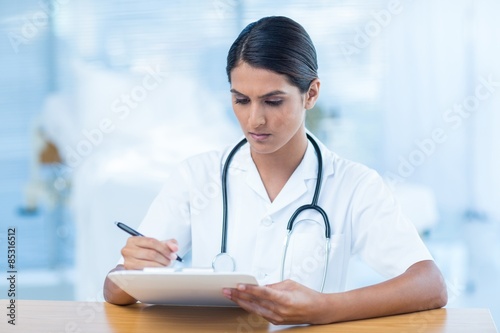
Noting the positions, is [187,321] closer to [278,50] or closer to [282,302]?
[282,302]

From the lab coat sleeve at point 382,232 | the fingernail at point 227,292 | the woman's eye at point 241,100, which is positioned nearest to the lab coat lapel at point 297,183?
the lab coat sleeve at point 382,232

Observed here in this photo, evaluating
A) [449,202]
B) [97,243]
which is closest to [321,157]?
[97,243]

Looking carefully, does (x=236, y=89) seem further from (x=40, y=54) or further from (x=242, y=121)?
(x=40, y=54)

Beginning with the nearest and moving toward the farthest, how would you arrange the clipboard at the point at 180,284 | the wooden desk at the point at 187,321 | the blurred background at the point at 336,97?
the clipboard at the point at 180,284 → the wooden desk at the point at 187,321 → the blurred background at the point at 336,97

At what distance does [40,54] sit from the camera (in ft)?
11.6

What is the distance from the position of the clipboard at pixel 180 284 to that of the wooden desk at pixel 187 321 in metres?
0.03

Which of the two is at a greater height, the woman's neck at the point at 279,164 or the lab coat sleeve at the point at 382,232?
the woman's neck at the point at 279,164

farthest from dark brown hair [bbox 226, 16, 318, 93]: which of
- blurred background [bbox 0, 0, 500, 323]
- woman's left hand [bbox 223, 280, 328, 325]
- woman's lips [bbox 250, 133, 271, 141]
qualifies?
blurred background [bbox 0, 0, 500, 323]

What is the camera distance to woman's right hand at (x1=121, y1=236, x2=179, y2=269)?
1.40m

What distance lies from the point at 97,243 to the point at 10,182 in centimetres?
90

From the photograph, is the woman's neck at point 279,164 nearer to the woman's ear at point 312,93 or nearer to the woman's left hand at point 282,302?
the woman's ear at point 312,93

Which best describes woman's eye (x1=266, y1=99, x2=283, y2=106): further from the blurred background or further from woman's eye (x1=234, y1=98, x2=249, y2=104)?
the blurred background

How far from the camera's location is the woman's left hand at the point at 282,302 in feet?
4.09

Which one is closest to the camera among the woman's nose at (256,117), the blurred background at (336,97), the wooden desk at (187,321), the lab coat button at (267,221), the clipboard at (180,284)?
the clipboard at (180,284)
